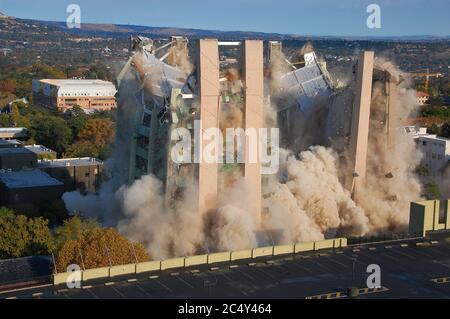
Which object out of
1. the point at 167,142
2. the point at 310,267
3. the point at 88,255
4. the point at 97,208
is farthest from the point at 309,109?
the point at 88,255

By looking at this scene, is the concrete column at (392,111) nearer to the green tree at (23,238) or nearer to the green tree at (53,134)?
the green tree at (23,238)

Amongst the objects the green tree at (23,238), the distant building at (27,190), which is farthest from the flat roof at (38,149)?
the green tree at (23,238)

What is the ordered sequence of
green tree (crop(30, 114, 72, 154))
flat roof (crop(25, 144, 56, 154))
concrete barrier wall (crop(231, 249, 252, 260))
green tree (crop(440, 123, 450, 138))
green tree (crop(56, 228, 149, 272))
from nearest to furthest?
1. green tree (crop(56, 228, 149, 272))
2. concrete barrier wall (crop(231, 249, 252, 260))
3. flat roof (crop(25, 144, 56, 154))
4. green tree (crop(30, 114, 72, 154))
5. green tree (crop(440, 123, 450, 138))

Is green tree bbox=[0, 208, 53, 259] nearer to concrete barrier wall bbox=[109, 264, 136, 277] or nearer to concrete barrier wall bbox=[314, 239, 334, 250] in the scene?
concrete barrier wall bbox=[109, 264, 136, 277]

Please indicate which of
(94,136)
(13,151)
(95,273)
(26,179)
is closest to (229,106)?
(95,273)

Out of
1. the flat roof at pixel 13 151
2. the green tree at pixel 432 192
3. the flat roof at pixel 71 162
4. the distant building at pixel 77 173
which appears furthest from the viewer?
the flat roof at pixel 13 151

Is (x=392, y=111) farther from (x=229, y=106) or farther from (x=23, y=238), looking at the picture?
(x=23, y=238)

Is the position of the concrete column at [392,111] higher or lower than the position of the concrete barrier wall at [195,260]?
higher

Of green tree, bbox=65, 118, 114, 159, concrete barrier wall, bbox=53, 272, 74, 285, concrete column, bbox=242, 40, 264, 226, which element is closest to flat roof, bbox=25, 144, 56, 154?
green tree, bbox=65, 118, 114, 159
